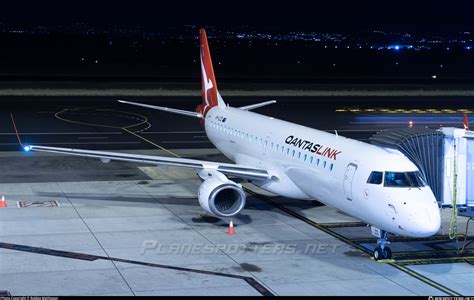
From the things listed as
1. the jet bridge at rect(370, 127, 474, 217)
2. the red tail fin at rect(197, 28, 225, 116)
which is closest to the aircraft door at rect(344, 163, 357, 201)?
the jet bridge at rect(370, 127, 474, 217)

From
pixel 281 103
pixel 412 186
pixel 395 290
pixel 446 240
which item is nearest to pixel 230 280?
pixel 395 290

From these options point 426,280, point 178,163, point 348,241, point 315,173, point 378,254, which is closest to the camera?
point 426,280

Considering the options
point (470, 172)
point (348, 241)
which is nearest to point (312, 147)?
point (348, 241)

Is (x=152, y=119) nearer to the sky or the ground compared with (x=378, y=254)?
nearer to the ground

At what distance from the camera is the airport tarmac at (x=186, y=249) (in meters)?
23.4

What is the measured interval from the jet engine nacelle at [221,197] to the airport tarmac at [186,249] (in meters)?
0.79

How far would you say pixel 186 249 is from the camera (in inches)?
1086

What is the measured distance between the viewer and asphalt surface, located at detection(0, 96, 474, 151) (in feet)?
181

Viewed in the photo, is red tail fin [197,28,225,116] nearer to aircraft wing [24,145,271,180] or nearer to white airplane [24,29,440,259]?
white airplane [24,29,440,259]

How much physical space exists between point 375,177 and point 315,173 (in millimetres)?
4117

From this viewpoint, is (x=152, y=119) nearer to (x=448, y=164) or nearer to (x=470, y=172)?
(x=448, y=164)

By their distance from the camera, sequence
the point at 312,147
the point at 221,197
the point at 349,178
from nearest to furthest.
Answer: the point at 349,178
the point at 312,147
the point at 221,197

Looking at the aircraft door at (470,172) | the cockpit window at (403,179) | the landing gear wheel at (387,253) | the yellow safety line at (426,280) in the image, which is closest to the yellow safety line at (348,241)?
the yellow safety line at (426,280)

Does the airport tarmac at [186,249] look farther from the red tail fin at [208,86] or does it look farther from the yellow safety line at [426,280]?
→ the red tail fin at [208,86]
